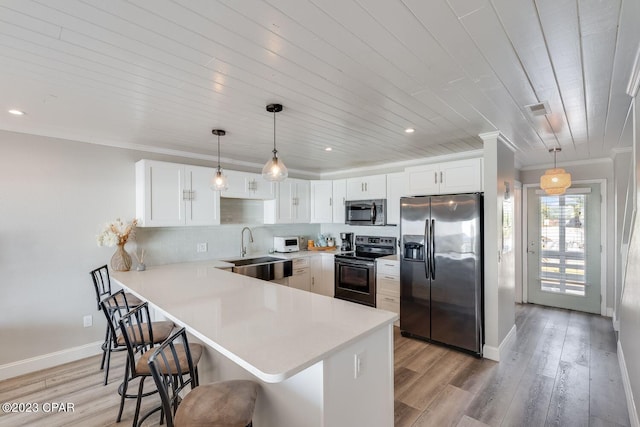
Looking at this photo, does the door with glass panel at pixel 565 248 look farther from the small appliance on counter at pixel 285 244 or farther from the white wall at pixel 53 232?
the white wall at pixel 53 232

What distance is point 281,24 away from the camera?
1.33 m

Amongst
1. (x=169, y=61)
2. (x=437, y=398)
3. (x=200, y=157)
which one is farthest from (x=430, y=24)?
(x=200, y=157)

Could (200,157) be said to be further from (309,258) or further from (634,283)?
(634,283)

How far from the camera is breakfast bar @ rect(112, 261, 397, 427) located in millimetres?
1317

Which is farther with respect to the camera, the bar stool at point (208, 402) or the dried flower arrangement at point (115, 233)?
the dried flower arrangement at point (115, 233)

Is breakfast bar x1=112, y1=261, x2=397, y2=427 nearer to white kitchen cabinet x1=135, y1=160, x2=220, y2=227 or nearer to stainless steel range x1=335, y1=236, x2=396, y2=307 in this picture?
white kitchen cabinet x1=135, y1=160, x2=220, y2=227

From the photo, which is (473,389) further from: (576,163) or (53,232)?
(53,232)

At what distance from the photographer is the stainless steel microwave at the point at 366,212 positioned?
4.50 m

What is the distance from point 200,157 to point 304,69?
2.74 metres

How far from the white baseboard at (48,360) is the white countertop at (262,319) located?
1.14m

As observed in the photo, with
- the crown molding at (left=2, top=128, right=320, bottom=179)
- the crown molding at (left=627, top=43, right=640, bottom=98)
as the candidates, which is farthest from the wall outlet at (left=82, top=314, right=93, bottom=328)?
the crown molding at (left=627, top=43, right=640, bottom=98)

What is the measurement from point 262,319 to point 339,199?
3.47m

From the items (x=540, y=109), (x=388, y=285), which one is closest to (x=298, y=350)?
(x=540, y=109)

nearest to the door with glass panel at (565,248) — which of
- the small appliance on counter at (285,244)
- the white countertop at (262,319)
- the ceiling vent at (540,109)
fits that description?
the ceiling vent at (540,109)
